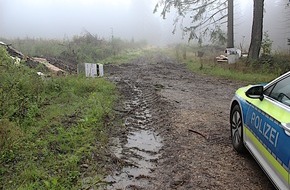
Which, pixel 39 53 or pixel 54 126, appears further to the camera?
pixel 39 53

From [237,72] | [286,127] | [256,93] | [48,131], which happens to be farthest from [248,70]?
[286,127]

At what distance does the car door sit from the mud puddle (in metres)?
1.37

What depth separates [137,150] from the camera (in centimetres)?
511

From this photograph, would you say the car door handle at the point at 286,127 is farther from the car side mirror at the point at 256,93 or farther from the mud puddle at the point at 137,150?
the mud puddle at the point at 137,150

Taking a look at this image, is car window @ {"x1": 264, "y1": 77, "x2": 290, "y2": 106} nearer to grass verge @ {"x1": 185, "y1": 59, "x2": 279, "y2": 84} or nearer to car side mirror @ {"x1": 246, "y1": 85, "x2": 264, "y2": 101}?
car side mirror @ {"x1": 246, "y1": 85, "x2": 264, "y2": 101}

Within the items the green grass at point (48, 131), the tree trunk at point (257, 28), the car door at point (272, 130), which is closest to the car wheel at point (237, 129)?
the car door at point (272, 130)

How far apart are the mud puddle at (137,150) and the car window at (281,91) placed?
5.88ft

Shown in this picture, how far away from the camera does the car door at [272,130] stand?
9.61 feet

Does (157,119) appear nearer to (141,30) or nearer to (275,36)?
(275,36)

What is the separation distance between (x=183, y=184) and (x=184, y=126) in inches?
88.2

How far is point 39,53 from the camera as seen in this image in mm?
21109

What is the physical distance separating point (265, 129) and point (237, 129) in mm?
1336

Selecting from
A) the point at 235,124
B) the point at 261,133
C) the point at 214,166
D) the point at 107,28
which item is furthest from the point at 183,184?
the point at 107,28

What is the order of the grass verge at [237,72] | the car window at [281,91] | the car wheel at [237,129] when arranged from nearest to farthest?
the car window at [281,91], the car wheel at [237,129], the grass verge at [237,72]
